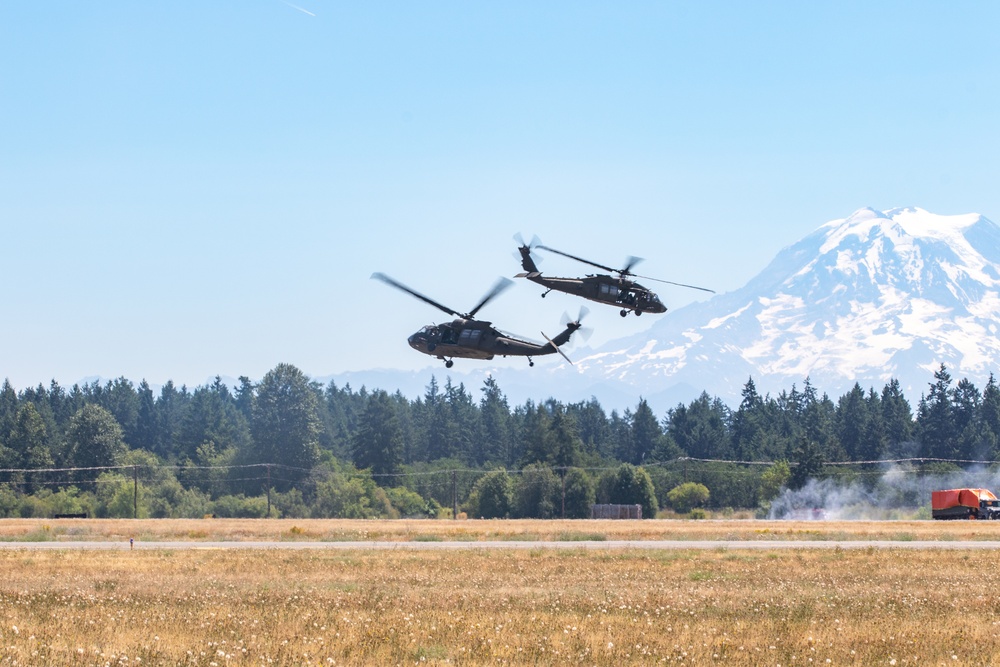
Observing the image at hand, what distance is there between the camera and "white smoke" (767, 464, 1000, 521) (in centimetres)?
13362

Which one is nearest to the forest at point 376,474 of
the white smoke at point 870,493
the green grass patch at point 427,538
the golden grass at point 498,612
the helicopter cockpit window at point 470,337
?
the white smoke at point 870,493

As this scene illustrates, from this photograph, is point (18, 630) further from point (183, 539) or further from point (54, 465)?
point (54, 465)

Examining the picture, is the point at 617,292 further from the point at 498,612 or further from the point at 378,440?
the point at 378,440

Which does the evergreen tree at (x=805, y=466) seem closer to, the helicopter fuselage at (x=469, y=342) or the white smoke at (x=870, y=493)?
the white smoke at (x=870, y=493)

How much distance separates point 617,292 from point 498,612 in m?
34.0

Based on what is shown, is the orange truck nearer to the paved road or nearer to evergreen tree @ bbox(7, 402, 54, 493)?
the paved road

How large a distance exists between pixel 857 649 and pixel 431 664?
846 cm

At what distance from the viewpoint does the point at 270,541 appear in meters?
59.9

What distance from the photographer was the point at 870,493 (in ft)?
462

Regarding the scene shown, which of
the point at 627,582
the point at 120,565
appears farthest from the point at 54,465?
the point at 627,582

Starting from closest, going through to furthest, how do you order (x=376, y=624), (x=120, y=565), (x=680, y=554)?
(x=376, y=624) → (x=120, y=565) → (x=680, y=554)

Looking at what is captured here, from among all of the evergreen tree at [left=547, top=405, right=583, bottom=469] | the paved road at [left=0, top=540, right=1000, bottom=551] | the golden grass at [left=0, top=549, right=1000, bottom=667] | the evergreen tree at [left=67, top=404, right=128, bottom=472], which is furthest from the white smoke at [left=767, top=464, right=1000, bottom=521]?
the evergreen tree at [left=67, top=404, right=128, bottom=472]

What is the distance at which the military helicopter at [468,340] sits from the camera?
57.4 meters

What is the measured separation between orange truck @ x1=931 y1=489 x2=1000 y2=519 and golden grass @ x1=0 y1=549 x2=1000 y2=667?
49.9 meters
